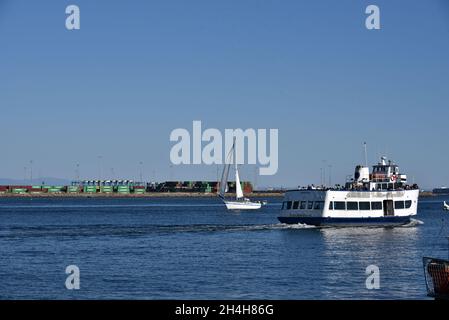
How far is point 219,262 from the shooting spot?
5741 centimetres

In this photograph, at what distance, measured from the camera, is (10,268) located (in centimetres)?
5481

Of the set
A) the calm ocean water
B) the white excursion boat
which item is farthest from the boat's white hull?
the calm ocean water

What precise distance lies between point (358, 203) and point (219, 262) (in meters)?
35.8

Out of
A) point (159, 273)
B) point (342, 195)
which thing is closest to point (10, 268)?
point (159, 273)

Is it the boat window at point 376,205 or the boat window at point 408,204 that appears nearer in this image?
the boat window at point 376,205

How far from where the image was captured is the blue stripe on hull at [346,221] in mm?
88750

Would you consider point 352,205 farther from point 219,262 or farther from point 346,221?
point 219,262

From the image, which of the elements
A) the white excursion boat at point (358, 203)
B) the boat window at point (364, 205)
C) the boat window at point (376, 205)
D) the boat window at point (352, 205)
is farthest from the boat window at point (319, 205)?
the boat window at point (376, 205)

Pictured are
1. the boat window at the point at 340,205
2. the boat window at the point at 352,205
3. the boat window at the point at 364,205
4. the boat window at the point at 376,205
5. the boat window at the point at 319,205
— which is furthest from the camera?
the boat window at the point at 376,205

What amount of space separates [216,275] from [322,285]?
24.6 ft

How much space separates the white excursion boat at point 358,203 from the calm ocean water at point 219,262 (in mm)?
1364

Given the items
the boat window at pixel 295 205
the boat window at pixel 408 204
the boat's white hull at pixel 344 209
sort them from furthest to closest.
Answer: the boat window at pixel 408 204 → the boat window at pixel 295 205 → the boat's white hull at pixel 344 209

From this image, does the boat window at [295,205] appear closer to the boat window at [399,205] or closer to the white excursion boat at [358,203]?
the white excursion boat at [358,203]

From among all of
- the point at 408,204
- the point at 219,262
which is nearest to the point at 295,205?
the point at 408,204
